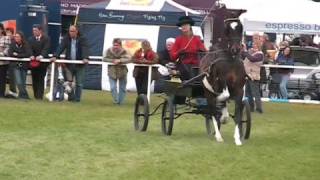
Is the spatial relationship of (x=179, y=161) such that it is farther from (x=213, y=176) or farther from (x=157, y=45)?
(x=157, y=45)

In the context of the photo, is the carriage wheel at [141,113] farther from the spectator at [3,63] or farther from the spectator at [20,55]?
the spectator at [3,63]

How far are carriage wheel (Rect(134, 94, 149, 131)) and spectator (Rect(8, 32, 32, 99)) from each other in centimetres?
616

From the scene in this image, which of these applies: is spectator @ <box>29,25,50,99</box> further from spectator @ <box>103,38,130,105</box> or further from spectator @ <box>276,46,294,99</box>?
spectator @ <box>276,46,294,99</box>

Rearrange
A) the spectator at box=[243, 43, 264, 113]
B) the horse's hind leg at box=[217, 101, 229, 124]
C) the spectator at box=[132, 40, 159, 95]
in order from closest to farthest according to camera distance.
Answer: the horse's hind leg at box=[217, 101, 229, 124] → the spectator at box=[243, 43, 264, 113] → the spectator at box=[132, 40, 159, 95]

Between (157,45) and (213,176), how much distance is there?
16559mm

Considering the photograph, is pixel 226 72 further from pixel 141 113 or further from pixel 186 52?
pixel 141 113

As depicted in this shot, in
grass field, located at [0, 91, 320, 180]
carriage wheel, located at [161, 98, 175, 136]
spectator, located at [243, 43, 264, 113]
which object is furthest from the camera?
spectator, located at [243, 43, 264, 113]

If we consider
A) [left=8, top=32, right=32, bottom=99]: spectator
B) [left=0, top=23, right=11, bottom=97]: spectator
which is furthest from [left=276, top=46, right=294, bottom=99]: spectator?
[left=0, top=23, right=11, bottom=97]: spectator

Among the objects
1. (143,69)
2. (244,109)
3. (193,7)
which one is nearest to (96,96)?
(143,69)

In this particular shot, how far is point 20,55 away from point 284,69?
24.3ft

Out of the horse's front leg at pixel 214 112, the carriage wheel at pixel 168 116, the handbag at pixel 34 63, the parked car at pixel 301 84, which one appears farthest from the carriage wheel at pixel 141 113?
the parked car at pixel 301 84

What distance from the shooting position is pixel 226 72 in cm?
1108

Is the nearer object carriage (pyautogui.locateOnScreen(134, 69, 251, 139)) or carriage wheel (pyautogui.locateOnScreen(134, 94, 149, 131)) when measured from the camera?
carriage (pyautogui.locateOnScreen(134, 69, 251, 139))

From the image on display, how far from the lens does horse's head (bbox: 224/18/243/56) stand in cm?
1081
